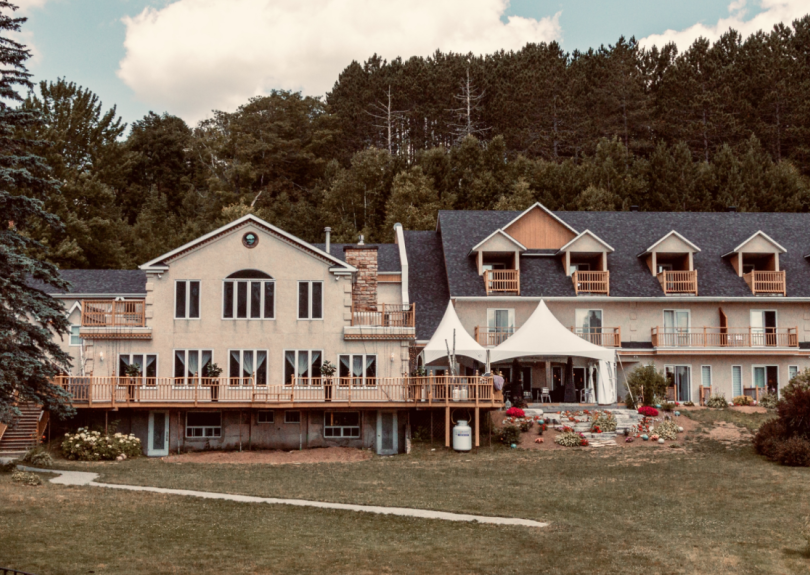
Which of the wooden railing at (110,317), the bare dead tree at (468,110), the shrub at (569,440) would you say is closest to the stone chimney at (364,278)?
the wooden railing at (110,317)

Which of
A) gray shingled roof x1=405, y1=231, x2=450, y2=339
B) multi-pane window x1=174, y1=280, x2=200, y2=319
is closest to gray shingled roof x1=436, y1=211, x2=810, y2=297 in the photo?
gray shingled roof x1=405, y1=231, x2=450, y2=339

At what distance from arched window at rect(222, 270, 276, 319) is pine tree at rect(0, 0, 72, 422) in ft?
30.1

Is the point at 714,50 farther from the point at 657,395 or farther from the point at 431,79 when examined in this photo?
the point at 657,395

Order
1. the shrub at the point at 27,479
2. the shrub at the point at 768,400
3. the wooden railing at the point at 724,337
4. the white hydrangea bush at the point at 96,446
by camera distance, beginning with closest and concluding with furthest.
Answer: the shrub at the point at 27,479 < the white hydrangea bush at the point at 96,446 < the shrub at the point at 768,400 < the wooden railing at the point at 724,337

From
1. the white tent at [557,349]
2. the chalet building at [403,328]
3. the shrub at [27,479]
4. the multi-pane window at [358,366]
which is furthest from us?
the white tent at [557,349]

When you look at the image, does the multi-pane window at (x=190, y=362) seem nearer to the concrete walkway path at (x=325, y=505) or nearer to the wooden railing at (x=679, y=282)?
the concrete walkway path at (x=325, y=505)

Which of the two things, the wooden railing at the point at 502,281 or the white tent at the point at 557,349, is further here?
the wooden railing at the point at 502,281

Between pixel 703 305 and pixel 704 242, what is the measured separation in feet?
16.6

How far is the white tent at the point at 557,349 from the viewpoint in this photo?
115ft

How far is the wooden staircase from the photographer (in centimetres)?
3165

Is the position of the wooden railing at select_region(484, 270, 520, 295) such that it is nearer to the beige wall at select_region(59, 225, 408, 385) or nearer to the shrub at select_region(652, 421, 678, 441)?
the beige wall at select_region(59, 225, 408, 385)

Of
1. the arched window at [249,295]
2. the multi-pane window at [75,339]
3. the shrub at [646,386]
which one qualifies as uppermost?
the arched window at [249,295]

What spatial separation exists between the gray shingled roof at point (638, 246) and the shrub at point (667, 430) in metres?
10.6

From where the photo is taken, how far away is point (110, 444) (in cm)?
3189
